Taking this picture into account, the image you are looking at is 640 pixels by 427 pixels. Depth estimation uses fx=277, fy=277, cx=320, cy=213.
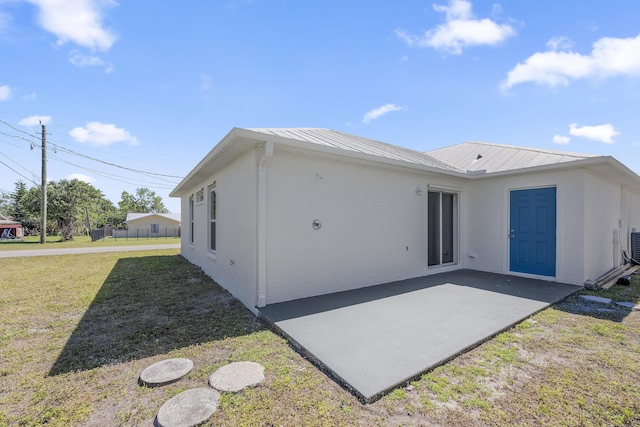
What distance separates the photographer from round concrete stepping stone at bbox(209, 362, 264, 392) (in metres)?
2.42

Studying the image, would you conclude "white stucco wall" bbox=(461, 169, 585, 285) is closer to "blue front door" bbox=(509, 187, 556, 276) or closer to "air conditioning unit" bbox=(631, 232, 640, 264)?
"blue front door" bbox=(509, 187, 556, 276)

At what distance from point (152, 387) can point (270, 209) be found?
8.88 feet

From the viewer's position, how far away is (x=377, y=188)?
19.4 feet

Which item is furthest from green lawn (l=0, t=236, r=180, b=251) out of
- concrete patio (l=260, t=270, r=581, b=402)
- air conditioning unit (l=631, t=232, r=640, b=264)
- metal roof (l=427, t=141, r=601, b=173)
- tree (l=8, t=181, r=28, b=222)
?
air conditioning unit (l=631, t=232, r=640, b=264)

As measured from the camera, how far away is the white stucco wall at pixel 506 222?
5938mm

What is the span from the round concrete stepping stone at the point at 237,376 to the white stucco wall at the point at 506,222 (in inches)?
271

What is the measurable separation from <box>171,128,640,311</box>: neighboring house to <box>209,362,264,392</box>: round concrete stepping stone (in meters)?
1.69

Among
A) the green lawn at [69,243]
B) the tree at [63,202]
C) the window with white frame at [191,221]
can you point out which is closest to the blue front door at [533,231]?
the window with white frame at [191,221]

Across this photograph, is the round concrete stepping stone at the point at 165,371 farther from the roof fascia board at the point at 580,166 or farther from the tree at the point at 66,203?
the tree at the point at 66,203

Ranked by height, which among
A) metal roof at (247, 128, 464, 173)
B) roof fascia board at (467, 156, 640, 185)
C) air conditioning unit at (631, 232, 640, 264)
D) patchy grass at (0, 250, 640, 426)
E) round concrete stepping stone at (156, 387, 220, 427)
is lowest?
patchy grass at (0, 250, 640, 426)

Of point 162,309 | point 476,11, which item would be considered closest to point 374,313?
point 162,309

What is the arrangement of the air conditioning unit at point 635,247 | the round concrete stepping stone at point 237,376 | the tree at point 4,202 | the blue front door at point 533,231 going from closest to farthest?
the round concrete stepping stone at point 237,376 < the blue front door at point 533,231 < the air conditioning unit at point 635,247 < the tree at point 4,202

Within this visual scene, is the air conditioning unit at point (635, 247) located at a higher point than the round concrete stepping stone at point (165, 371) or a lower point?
higher

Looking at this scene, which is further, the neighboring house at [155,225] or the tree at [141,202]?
the tree at [141,202]
